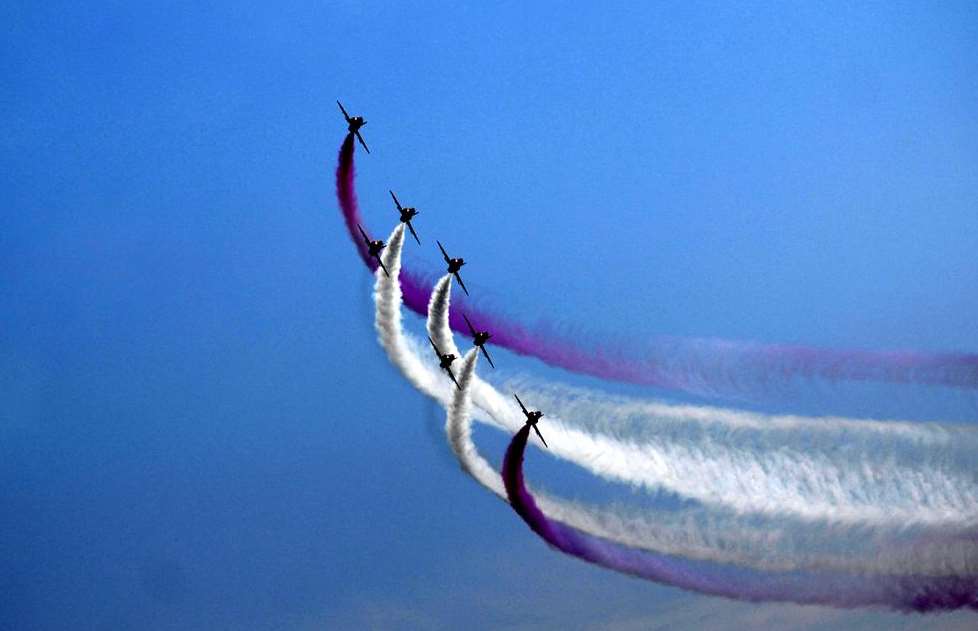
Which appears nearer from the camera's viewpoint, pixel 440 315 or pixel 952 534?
pixel 952 534

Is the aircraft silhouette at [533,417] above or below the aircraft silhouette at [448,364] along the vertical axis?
below

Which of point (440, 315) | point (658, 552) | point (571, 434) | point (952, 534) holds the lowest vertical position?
point (952, 534)

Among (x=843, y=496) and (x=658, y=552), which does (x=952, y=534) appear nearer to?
(x=843, y=496)

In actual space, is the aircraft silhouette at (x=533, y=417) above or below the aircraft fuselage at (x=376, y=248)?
below

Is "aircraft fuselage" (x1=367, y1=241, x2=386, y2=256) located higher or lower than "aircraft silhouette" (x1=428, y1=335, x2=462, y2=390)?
higher

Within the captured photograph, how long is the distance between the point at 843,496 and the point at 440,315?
1719 cm

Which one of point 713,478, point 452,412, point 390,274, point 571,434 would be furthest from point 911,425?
point 390,274

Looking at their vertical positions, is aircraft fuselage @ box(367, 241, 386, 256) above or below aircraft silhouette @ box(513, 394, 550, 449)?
above

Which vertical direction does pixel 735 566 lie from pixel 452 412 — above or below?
below

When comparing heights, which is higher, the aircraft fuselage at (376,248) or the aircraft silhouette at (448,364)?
the aircraft fuselage at (376,248)

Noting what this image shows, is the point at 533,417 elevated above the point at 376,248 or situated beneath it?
situated beneath

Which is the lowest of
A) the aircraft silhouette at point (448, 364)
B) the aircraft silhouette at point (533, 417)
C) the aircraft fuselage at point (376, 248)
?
the aircraft silhouette at point (533, 417)

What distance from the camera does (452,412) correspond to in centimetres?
5703

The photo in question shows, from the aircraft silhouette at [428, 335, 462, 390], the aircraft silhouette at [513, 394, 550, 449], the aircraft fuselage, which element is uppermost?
the aircraft fuselage
